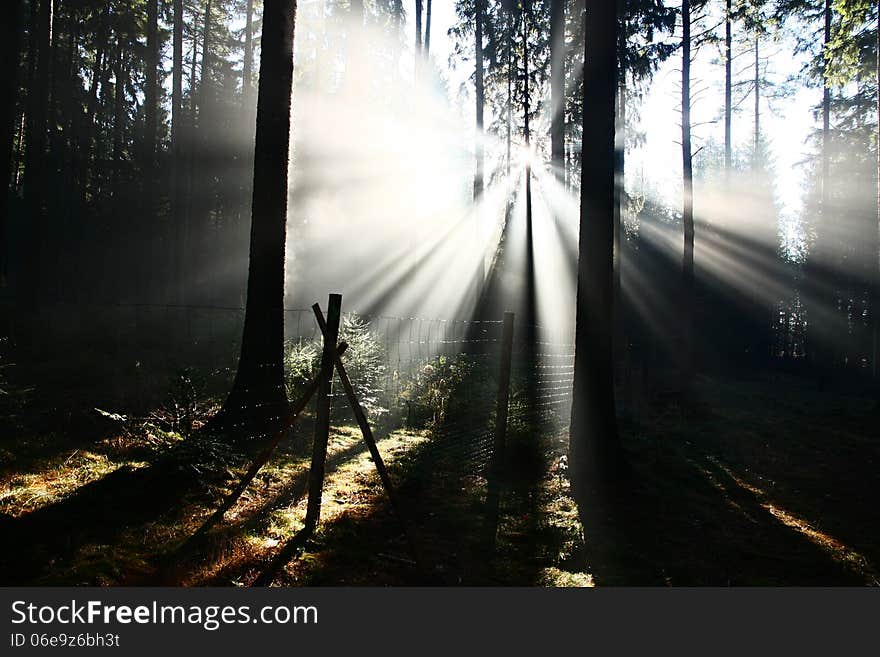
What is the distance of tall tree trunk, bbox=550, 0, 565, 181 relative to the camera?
46.8ft

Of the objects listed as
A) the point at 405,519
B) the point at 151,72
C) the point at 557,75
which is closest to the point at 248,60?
the point at 151,72

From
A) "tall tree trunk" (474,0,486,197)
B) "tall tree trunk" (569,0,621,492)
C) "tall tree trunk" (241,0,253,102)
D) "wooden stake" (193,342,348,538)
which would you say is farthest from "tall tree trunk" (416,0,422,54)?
"wooden stake" (193,342,348,538)

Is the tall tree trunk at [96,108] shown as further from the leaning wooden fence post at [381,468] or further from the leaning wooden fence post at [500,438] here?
the leaning wooden fence post at [381,468]

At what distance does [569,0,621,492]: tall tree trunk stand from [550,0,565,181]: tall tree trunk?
7.34 m

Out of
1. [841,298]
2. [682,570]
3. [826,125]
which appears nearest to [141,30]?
[682,570]

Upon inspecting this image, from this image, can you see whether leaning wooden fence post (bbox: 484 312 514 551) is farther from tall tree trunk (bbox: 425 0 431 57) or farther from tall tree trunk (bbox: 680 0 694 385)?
tall tree trunk (bbox: 425 0 431 57)

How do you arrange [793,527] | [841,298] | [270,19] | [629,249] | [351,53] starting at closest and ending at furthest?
[793,527] → [270,19] → [351,53] → [629,249] → [841,298]

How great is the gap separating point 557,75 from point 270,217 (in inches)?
416

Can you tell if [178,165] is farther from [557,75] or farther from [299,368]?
[299,368]

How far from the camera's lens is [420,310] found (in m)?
22.0

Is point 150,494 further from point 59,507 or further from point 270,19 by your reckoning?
point 270,19

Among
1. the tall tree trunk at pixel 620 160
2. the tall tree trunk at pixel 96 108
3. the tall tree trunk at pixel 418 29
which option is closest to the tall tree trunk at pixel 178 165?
the tall tree trunk at pixel 96 108
